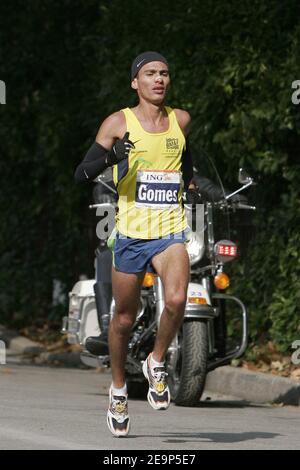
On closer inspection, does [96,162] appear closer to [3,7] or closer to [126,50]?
[126,50]

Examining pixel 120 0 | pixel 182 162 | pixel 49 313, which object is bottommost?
pixel 49 313

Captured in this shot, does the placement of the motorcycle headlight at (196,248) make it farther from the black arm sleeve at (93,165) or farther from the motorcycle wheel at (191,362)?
the black arm sleeve at (93,165)

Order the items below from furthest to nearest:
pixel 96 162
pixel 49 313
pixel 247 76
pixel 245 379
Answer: pixel 49 313 < pixel 247 76 < pixel 245 379 < pixel 96 162

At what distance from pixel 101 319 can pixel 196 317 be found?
3.53 ft

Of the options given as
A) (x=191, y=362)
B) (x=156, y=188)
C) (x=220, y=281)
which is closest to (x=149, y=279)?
(x=220, y=281)

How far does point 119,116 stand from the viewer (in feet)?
29.8

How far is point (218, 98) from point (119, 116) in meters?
5.05

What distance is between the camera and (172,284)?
8867 mm

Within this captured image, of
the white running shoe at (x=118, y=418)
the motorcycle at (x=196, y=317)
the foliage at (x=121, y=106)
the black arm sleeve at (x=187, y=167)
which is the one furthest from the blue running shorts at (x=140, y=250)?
the foliage at (x=121, y=106)

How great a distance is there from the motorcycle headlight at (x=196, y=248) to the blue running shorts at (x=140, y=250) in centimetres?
269

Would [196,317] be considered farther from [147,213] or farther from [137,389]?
[147,213]

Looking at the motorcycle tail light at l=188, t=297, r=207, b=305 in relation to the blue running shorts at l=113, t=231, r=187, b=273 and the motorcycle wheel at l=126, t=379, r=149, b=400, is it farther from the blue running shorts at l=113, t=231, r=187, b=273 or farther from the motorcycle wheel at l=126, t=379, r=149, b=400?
the blue running shorts at l=113, t=231, r=187, b=273

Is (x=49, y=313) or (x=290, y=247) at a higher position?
(x=290, y=247)
